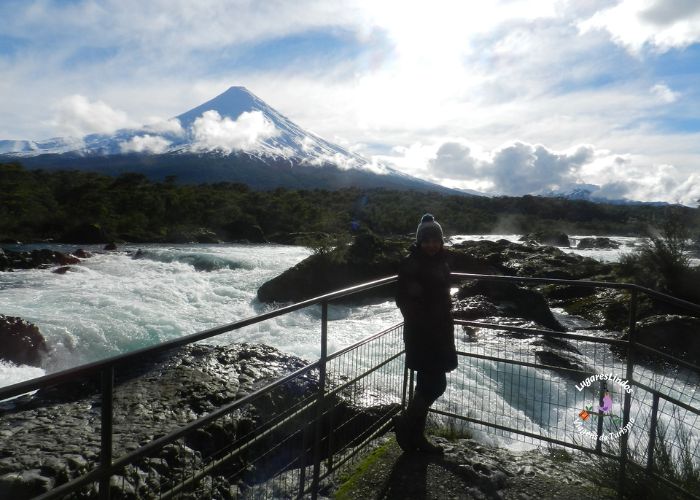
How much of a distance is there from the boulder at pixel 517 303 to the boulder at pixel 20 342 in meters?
8.32

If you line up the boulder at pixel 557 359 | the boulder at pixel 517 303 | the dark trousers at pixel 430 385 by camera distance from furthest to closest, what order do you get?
1. the boulder at pixel 517 303
2. the boulder at pixel 557 359
3. the dark trousers at pixel 430 385

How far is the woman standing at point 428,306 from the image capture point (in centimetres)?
341

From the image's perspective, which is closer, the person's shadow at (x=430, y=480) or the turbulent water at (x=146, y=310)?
the person's shadow at (x=430, y=480)

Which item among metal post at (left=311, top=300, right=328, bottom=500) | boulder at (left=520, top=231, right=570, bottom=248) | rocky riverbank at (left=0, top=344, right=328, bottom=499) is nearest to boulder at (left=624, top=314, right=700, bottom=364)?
rocky riverbank at (left=0, top=344, right=328, bottom=499)

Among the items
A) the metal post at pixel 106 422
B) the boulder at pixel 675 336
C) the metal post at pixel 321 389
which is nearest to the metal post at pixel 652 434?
the metal post at pixel 321 389

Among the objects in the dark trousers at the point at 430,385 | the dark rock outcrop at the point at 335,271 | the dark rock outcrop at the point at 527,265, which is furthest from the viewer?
the dark rock outcrop at the point at 527,265

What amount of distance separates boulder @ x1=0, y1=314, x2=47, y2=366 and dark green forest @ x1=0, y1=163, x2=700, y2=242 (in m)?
16.5

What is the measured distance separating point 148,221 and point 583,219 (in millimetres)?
59753

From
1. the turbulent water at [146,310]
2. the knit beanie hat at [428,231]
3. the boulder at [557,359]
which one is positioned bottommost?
the turbulent water at [146,310]

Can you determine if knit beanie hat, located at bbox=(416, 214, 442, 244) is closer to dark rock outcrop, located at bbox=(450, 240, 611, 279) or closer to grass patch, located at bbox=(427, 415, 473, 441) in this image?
grass patch, located at bbox=(427, 415, 473, 441)

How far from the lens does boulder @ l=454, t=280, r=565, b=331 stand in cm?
1174

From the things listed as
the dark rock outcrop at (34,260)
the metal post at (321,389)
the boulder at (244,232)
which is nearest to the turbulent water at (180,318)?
the dark rock outcrop at (34,260)

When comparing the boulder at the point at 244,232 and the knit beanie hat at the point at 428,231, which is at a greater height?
the knit beanie hat at the point at 428,231

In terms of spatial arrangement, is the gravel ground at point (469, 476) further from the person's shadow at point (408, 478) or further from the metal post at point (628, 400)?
the metal post at point (628, 400)
